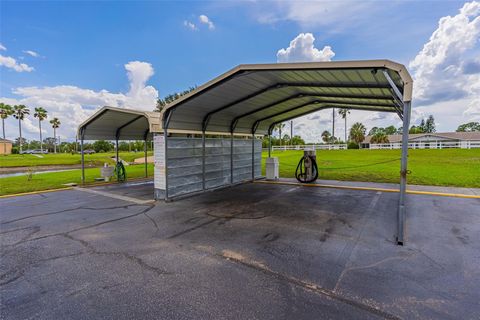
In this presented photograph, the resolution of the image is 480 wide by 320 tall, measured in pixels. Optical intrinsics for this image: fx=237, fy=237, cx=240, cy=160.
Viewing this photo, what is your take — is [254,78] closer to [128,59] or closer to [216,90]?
[216,90]

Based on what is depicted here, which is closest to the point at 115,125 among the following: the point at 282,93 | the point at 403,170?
the point at 282,93

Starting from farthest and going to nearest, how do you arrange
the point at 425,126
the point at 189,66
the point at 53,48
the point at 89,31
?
the point at 425,126 → the point at 189,66 → the point at 53,48 → the point at 89,31

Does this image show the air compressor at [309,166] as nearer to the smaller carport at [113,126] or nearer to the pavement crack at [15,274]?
the smaller carport at [113,126]

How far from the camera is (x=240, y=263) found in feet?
10.9

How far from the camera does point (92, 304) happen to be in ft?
8.02

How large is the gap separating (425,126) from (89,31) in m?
101

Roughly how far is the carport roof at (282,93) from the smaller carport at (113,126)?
138 centimetres

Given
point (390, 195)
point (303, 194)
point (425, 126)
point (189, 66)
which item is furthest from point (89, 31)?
point (425, 126)

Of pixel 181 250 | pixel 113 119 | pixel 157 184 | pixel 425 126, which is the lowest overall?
pixel 181 250

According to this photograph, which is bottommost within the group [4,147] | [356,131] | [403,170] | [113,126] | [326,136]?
[403,170]

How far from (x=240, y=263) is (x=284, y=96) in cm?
616

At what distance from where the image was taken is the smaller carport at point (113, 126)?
866cm

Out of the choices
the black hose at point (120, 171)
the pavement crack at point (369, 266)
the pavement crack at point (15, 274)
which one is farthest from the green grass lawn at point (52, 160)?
the pavement crack at point (369, 266)

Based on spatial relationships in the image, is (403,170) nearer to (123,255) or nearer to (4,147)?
(123,255)
